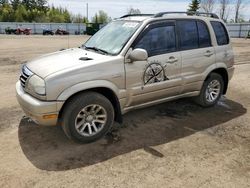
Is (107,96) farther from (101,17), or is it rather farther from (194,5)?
(101,17)

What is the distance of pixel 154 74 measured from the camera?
4.89m

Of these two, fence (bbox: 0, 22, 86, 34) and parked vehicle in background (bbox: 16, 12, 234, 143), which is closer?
parked vehicle in background (bbox: 16, 12, 234, 143)

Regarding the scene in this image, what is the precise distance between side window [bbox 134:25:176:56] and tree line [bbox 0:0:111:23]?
77874mm

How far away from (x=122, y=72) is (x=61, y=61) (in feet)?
3.18

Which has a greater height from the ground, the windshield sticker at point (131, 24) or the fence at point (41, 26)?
the fence at point (41, 26)

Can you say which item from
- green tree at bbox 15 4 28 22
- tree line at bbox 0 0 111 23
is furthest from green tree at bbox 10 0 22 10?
green tree at bbox 15 4 28 22

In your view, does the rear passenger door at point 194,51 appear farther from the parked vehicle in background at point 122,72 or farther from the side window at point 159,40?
the side window at point 159,40

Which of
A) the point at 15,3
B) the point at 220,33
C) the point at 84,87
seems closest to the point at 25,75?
the point at 84,87

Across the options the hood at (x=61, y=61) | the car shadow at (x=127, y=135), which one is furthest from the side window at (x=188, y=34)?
the hood at (x=61, y=61)

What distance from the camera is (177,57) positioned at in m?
5.14

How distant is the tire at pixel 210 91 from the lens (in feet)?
19.5

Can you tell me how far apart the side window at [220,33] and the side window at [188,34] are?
0.62 m

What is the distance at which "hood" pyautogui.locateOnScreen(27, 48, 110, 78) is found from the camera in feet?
13.7

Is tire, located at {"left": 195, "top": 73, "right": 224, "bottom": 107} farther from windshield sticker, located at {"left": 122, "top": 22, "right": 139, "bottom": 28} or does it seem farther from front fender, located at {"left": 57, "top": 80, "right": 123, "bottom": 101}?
front fender, located at {"left": 57, "top": 80, "right": 123, "bottom": 101}
